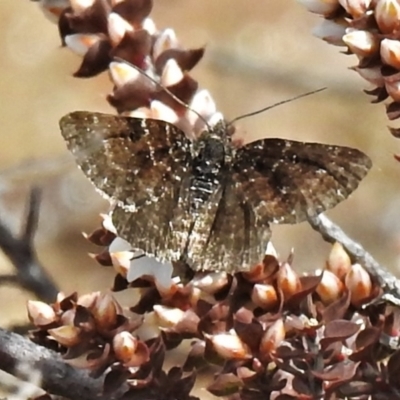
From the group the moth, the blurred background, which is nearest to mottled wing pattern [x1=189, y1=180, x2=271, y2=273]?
the moth

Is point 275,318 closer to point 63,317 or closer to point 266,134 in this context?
point 63,317

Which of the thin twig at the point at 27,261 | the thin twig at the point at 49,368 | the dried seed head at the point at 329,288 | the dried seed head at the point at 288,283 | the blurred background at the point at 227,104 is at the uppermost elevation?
the dried seed head at the point at 288,283

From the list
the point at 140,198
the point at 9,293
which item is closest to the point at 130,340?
the point at 140,198

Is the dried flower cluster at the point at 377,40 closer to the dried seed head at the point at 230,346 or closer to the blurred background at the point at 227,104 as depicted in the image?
the dried seed head at the point at 230,346

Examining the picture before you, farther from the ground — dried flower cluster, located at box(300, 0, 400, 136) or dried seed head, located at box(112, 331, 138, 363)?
dried flower cluster, located at box(300, 0, 400, 136)

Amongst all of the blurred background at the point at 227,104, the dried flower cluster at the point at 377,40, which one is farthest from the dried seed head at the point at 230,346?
the blurred background at the point at 227,104

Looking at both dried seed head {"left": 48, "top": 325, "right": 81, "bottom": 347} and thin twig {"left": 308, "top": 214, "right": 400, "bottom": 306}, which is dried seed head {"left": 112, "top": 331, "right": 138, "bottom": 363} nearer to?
dried seed head {"left": 48, "top": 325, "right": 81, "bottom": 347}
